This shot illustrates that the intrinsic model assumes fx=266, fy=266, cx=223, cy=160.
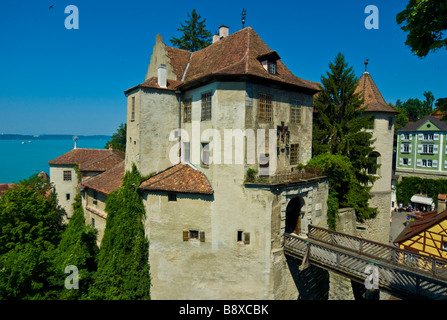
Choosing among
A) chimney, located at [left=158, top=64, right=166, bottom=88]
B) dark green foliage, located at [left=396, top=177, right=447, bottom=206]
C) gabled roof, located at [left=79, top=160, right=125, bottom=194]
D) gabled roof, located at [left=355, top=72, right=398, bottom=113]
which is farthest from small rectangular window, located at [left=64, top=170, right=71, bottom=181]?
dark green foliage, located at [left=396, top=177, right=447, bottom=206]

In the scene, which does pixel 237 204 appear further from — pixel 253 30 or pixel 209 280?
pixel 253 30

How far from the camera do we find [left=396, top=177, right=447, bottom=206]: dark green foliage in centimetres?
4259

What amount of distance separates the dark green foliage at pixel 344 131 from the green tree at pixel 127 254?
1531 centimetres

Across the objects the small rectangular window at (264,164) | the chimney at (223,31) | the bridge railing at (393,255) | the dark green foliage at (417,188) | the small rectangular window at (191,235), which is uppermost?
the chimney at (223,31)

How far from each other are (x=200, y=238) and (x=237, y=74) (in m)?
10.4

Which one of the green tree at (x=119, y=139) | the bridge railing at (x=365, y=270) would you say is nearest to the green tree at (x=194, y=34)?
the green tree at (x=119, y=139)

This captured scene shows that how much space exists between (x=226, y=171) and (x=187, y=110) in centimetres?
613

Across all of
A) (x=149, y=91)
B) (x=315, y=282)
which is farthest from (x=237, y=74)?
(x=315, y=282)

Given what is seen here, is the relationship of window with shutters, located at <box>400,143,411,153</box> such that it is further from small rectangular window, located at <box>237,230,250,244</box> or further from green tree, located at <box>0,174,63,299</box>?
green tree, located at <box>0,174,63,299</box>

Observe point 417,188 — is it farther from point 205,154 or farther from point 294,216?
point 205,154

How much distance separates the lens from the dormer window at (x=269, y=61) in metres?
16.9

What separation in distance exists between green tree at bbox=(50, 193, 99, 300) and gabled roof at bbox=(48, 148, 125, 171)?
6.73m

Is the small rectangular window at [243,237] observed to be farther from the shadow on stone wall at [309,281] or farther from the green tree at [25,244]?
the green tree at [25,244]

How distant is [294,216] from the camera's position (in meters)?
18.9
